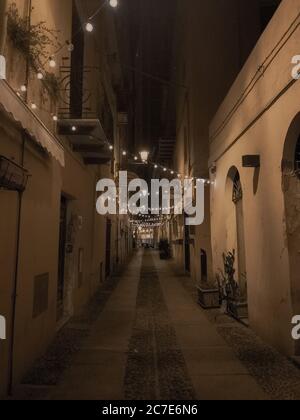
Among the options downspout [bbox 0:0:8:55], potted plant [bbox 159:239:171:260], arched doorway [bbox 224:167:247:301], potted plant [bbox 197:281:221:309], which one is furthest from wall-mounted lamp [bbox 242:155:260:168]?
potted plant [bbox 159:239:171:260]

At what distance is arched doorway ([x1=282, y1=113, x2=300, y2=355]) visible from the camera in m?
4.72

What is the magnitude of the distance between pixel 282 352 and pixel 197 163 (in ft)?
28.4

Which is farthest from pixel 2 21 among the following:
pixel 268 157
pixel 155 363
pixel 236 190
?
pixel 236 190

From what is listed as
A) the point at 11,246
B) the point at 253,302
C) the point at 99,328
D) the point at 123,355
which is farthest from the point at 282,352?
the point at 11,246

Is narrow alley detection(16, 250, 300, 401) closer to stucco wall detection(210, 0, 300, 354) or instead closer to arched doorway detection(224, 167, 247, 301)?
stucco wall detection(210, 0, 300, 354)

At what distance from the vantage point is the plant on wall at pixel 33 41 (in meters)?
4.02

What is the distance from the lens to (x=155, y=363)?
4656 mm

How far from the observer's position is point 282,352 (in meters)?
4.96

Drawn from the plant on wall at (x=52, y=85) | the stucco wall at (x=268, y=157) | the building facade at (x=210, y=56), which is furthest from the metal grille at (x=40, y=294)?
the building facade at (x=210, y=56)

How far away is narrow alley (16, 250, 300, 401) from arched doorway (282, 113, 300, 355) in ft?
2.98

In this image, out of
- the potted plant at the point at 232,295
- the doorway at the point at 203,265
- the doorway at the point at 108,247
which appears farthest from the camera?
the doorway at the point at 108,247

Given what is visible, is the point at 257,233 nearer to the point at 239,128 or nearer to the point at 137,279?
the point at 239,128

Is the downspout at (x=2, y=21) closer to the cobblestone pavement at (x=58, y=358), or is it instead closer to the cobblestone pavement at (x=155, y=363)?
the cobblestone pavement at (x=58, y=358)

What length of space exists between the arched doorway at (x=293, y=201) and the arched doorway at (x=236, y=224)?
2.60 meters
